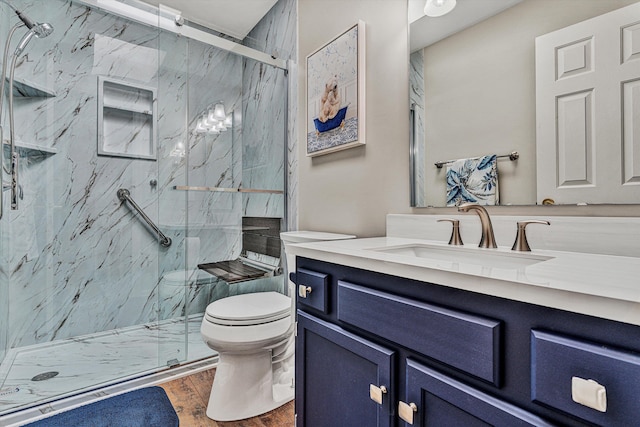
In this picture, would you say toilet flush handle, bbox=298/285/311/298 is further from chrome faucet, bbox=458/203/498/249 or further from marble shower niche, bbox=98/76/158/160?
marble shower niche, bbox=98/76/158/160

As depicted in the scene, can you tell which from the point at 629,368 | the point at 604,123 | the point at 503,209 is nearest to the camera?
the point at 629,368

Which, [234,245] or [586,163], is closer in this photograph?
[586,163]

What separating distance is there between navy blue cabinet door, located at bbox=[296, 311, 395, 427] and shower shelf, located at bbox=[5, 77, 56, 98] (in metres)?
2.28

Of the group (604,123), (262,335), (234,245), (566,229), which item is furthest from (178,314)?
(604,123)

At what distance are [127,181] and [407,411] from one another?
2.54m

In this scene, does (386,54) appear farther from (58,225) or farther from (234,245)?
(58,225)

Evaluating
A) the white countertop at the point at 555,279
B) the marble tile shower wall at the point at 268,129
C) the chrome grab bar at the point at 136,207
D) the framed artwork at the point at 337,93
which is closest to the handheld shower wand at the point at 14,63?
the chrome grab bar at the point at 136,207

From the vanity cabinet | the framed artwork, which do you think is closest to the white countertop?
the vanity cabinet

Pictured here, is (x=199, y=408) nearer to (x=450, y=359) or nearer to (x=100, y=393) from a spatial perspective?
(x=100, y=393)

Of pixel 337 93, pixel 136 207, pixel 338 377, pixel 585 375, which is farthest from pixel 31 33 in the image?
pixel 585 375

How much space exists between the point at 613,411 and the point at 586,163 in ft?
2.35

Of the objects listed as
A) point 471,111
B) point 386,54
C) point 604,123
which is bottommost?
point 604,123

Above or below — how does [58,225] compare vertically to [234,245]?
above

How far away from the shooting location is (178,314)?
2.17 meters
